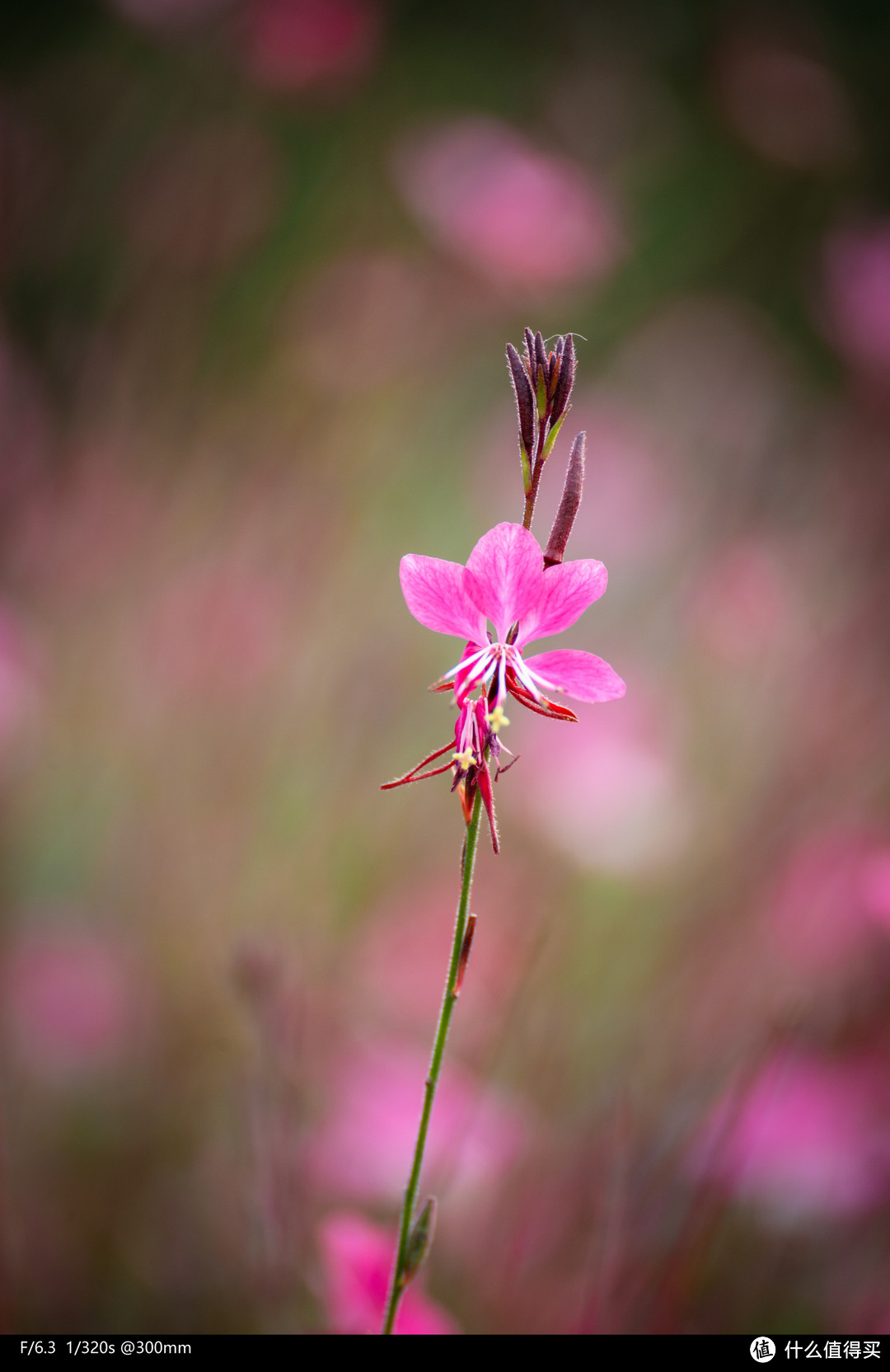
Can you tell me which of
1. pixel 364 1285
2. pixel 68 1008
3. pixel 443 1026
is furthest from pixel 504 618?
pixel 68 1008

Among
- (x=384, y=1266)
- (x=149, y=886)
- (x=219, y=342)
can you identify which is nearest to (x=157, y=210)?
(x=219, y=342)

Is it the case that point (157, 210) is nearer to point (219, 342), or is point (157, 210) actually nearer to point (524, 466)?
point (219, 342)

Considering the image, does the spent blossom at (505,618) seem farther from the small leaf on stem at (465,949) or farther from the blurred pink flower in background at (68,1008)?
the blurred pink flower in background at (68,1008)

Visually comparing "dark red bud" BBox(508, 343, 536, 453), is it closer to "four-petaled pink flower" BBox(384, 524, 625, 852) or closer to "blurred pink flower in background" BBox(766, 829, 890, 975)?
"four-petaled pink flower" BBox(384, 524, 625, 852)

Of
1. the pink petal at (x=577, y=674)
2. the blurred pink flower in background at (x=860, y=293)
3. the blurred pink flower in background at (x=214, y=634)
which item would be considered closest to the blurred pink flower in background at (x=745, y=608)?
the blurred pink flower in background at (x=860, y=293)

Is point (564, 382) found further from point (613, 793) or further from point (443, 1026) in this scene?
point (613, 793)

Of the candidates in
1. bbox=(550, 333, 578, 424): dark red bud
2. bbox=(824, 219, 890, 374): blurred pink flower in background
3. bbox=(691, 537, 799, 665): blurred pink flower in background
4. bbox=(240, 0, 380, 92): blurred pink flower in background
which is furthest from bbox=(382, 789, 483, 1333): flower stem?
bbox=(240, 0, 380, 92): blurred pink flower in background
